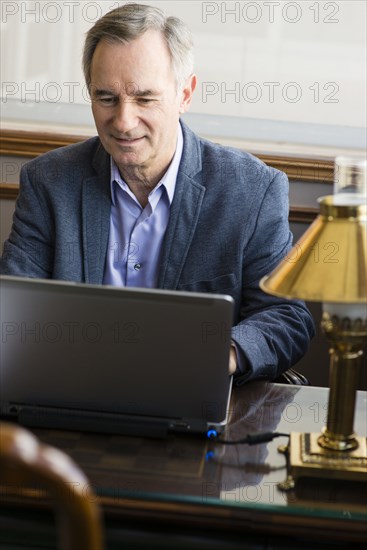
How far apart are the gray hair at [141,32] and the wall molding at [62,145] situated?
0.64 m

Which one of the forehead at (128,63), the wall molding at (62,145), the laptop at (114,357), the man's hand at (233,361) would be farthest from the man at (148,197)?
the laptop at (114,357)

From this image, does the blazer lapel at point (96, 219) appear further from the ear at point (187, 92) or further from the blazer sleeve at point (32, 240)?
the ear at point (187, 92)

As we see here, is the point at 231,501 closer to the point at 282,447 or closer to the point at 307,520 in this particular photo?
the point at 307,520

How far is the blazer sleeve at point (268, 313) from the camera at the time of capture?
2246 millimetres

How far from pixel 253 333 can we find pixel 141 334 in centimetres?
56

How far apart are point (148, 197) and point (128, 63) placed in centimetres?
35

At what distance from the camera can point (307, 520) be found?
161cm

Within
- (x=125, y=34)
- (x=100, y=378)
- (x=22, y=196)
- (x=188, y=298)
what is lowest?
(x=100, y=378)

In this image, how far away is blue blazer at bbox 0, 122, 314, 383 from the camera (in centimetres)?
259

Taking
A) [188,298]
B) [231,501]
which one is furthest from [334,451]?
[188,298]

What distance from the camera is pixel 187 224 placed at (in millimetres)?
2615

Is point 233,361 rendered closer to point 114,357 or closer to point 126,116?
point 114,357

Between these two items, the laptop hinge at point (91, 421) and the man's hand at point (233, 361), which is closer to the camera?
the laptop hinge at point (91, 421)

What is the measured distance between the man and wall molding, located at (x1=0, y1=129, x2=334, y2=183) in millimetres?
482
